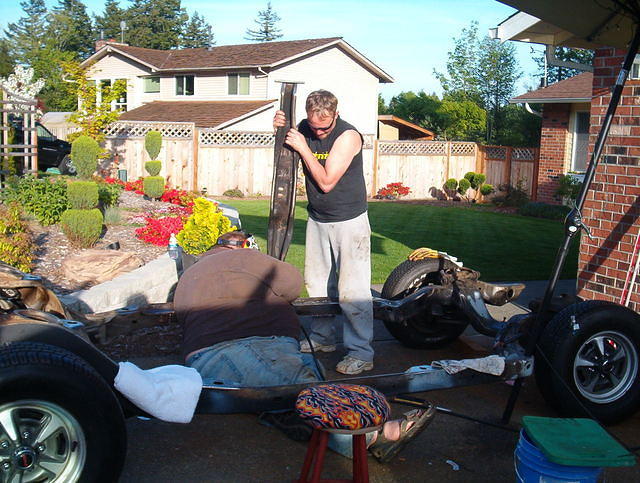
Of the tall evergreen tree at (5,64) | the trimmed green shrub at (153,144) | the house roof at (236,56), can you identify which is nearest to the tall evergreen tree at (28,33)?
the tall evergreen tree at (5,64)

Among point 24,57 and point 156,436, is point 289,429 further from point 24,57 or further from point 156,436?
point 24,57

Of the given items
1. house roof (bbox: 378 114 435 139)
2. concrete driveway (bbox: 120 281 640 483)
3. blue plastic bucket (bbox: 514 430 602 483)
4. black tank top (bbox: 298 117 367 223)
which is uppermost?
house roof (bbox: 378 114 435 139)

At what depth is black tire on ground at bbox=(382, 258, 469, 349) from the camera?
5.88m

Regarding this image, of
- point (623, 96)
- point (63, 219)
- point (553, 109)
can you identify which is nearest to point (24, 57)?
point (553, 109)

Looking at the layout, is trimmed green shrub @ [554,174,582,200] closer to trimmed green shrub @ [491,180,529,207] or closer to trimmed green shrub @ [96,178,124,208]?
trimmed green shrub @ [491,180,529,207]

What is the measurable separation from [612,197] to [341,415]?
4467 millimetres

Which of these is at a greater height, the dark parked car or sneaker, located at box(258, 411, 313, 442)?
the dark parked car

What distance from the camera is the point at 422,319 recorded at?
5.96 m

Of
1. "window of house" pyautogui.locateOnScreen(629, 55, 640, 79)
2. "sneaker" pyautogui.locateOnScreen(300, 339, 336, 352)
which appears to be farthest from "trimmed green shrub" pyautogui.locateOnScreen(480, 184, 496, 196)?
"sneaker" pyautogui.locateOnScreen(300, 339, 336, 352)

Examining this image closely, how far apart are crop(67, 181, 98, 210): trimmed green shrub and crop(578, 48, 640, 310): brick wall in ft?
20.3

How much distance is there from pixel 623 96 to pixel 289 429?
14.5 ft

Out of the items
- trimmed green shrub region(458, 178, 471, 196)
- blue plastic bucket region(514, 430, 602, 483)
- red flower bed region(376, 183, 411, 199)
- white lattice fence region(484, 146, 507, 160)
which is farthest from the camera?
white lattice fence region(484, 146, 507, 160)

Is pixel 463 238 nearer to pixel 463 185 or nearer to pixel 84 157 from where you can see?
pixel 84 157

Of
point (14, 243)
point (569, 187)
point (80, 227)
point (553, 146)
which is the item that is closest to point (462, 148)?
point (553, 146)
